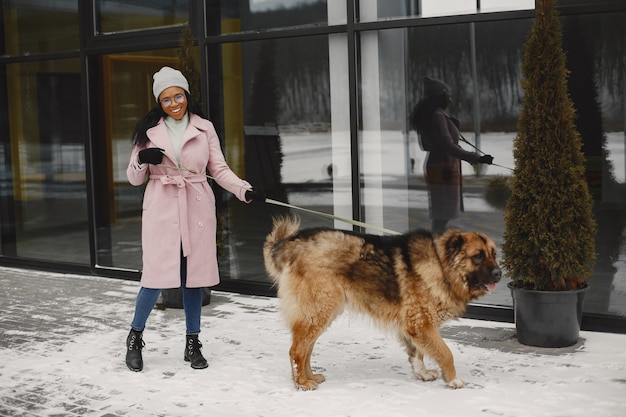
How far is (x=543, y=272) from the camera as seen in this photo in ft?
21.7

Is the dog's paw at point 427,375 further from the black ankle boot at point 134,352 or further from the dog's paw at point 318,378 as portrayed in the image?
the black ankle boot at point 134,352

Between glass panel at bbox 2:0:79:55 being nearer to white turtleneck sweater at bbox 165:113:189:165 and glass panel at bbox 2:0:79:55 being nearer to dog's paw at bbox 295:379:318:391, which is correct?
white turtleneck sweater at bbox 165:113:189:165

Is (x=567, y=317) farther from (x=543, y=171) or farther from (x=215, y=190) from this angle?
(x=215, y=190)

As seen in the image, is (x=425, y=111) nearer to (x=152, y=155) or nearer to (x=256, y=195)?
(x=256, y=195)

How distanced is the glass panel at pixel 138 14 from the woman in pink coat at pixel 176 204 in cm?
325

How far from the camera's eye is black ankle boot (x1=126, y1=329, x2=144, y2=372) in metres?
6.30

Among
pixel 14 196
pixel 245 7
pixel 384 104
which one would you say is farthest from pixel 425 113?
pixel 14 196

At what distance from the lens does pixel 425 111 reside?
8.01 metres

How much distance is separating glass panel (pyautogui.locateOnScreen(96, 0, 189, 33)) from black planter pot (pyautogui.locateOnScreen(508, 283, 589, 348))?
4895mm

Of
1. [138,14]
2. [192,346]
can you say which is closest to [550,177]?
[192,346]

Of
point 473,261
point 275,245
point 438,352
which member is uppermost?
point 275,245

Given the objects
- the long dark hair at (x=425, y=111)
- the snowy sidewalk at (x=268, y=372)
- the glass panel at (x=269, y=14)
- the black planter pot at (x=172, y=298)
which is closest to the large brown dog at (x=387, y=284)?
the snowy sidewalk at (x=268, y=372)

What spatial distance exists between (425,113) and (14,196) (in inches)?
235

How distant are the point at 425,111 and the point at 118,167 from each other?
159 inches
